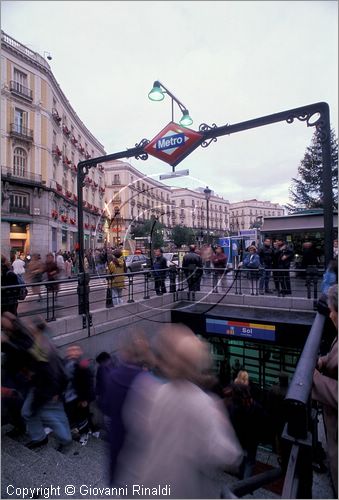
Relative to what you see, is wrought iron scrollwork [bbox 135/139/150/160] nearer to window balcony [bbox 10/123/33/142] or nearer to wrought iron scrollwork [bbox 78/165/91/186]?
wrought iron scrollwork [bbox 78/165/91/186]

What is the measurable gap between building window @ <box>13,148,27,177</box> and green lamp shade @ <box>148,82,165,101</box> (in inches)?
889

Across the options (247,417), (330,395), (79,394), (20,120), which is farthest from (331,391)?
(20,120)

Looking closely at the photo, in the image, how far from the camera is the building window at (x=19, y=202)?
76.9ft

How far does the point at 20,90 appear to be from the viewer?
23891 mm

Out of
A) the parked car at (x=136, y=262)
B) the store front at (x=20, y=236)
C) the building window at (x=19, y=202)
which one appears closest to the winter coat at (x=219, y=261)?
the parked car at (x=136, y=262)

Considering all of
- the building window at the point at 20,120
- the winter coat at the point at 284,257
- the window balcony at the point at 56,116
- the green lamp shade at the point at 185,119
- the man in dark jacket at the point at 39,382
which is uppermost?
the window balcony at the point at 56,116

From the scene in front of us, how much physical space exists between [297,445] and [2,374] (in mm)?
2641

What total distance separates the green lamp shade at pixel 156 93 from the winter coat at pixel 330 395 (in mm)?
5342

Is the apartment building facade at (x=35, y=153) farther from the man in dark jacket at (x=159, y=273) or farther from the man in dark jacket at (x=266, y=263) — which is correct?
the man in dark jacket at (x=266, y=263)

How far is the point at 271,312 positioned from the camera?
336 inches

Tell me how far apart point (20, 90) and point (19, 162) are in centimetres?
567

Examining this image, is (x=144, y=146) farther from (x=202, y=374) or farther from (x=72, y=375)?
(x=202, y=374)

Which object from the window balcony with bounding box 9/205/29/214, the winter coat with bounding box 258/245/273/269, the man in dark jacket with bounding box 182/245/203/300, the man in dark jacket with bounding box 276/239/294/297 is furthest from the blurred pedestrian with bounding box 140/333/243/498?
the window balcony with bounding box 9/205/29/214

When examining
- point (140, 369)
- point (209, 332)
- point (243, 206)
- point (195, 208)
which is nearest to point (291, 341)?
point (209, 332)
